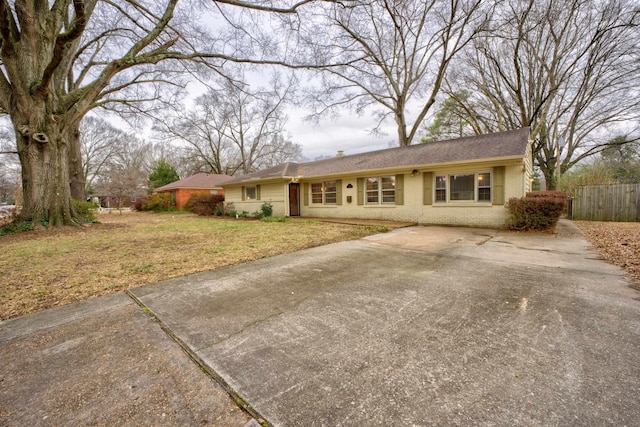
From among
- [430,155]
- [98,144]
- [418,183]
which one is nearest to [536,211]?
[418,183]

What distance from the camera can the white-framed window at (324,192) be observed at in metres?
13.1

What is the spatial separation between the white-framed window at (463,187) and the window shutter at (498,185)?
0.21 m

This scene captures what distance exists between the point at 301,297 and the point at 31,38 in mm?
12154

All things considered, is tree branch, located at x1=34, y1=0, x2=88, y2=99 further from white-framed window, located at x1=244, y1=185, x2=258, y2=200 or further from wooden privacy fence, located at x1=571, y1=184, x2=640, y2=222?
wooden privacy fence, located at x1=571, y1=184, x2=640, y2=222

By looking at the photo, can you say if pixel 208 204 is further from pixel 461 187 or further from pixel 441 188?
pixel 461 187

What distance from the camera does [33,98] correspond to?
8.21 m

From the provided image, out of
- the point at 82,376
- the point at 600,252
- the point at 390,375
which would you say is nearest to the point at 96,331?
the point at 82,376

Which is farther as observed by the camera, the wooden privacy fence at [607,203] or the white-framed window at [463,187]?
the wooden privacy fence at [607,203]

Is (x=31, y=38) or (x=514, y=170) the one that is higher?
(x=31, y=38)

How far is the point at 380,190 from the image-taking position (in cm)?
1145

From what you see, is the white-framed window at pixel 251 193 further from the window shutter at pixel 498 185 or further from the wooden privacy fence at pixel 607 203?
the wooden privacy fence at pixel 607 203

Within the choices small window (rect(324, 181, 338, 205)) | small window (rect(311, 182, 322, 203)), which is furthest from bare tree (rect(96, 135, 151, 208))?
small window (rect(324, 181, 338, 205))

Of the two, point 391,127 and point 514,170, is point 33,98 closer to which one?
point 514,170

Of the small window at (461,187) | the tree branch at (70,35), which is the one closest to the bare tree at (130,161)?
the tree branch at (70,35)
